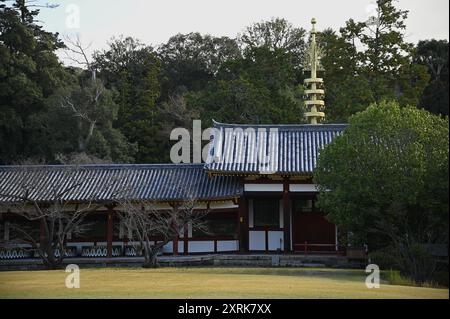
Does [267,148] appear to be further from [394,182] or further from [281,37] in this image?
[281,37]

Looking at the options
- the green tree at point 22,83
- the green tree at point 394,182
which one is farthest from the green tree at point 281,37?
the green tree at point 394,182

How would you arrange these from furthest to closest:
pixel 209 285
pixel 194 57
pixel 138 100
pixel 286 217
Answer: pixel 194 57 < pixel 138 100 < pixel 286 217 < pixel 209 285

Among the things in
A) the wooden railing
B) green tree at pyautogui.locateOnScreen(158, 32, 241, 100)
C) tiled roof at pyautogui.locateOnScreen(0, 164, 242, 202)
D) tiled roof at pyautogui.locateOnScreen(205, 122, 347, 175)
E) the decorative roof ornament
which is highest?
green tree at pyautogui.locateOnScreen(158, 32, 241, 100)

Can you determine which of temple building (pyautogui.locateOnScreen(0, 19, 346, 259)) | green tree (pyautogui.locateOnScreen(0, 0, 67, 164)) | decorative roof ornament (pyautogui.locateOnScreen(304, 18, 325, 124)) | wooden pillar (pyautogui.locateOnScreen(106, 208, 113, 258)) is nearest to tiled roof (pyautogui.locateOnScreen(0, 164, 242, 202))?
temple building (pyautogui.locateOnScreen(0, 19, 346, 259))

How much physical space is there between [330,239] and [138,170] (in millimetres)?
8754

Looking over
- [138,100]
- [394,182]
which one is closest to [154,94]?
[138,100]

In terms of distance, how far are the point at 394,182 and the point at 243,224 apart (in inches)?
383

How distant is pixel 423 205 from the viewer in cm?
2208

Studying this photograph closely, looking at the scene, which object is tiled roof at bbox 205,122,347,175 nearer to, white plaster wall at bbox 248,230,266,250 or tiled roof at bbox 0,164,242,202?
tiled roof at bbox 0,164,242,202

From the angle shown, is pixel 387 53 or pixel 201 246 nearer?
pixel 201 246

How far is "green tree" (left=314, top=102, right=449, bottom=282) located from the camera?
22.0 meters

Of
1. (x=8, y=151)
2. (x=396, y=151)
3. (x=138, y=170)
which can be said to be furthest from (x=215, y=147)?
(x=8, y=151)

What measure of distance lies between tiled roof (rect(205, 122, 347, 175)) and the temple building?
42mm

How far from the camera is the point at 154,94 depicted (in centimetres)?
5031
